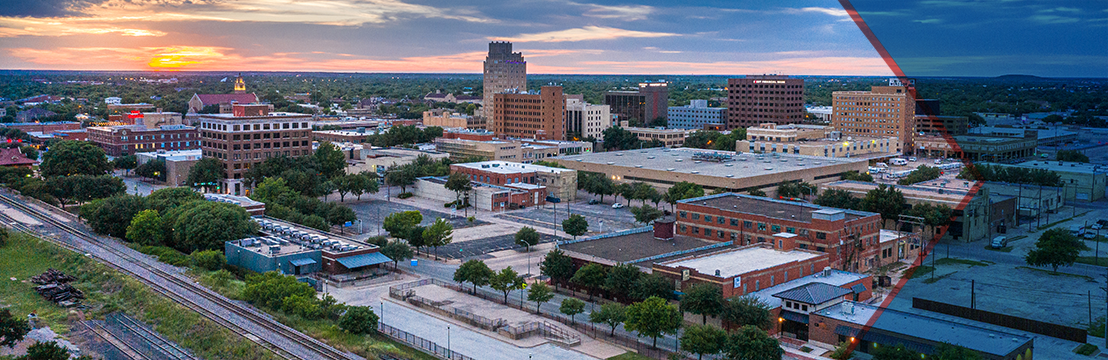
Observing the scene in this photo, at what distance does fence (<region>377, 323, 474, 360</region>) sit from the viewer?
22.4 m

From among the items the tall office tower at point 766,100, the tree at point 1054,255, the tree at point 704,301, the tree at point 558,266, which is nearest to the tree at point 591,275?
the tree at point 558,266

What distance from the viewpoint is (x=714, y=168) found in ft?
178

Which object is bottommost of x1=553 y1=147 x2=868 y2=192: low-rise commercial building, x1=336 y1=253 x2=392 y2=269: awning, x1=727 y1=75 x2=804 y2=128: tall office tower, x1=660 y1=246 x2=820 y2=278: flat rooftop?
x1=336 y1=253 x2=392 y2=269: awning

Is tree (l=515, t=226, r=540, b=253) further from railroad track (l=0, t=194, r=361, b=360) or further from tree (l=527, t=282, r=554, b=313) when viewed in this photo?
railroad track (l=0, t=194, r=361, b=360)

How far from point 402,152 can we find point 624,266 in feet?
136

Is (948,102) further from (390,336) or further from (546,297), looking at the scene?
(546,297)

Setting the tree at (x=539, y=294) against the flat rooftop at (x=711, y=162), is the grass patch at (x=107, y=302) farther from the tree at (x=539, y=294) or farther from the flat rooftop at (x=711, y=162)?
the flat rooftop at (x=711, y=162)

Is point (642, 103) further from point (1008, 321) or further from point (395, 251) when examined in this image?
point (1008, 321)

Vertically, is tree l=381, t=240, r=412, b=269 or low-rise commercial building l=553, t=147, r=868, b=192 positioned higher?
low-rise commercial building l=553, t=147, r=868, b=192

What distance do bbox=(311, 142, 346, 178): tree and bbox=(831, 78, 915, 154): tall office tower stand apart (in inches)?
1846

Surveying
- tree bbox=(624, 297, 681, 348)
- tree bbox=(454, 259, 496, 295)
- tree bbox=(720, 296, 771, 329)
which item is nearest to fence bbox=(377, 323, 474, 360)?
tree bbox=(624, 297, 681, 348)

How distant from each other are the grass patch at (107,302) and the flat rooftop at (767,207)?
19016 millimetres

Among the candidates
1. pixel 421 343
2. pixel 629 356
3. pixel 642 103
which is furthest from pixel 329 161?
pixel 642 103

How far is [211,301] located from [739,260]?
17.1m
